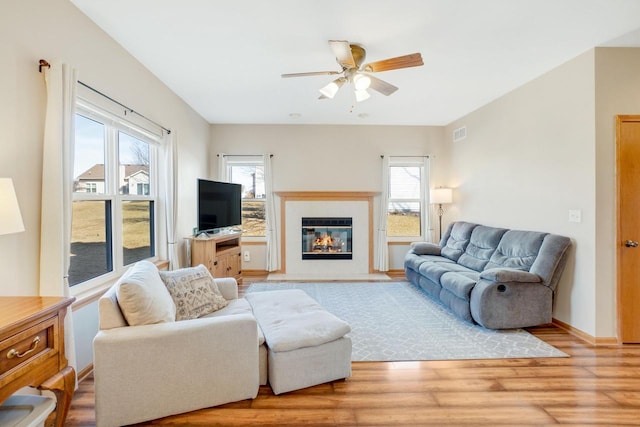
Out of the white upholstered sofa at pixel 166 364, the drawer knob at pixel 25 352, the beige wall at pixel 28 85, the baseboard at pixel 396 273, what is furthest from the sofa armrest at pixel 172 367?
the baseboard at pixel 396 273

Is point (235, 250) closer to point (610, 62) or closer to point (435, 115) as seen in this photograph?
point (435, 115)

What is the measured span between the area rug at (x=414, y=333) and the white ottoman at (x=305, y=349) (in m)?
0.45

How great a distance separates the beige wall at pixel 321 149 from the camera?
17.9ft

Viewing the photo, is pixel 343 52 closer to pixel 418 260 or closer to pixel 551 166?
pixel 551 166

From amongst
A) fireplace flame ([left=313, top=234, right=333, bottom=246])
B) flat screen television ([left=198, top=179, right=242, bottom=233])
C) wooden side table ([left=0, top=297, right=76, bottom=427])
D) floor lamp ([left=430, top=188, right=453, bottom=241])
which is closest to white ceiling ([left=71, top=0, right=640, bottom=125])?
flat screen television ([left=198, top=179, right=242, bottom=233])

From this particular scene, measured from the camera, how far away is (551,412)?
1.88 metres

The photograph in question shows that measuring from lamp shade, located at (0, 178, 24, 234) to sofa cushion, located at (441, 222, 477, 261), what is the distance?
4.54 meters

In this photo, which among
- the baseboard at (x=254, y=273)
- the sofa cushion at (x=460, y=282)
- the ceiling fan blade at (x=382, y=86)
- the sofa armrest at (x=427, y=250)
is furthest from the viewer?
the baseboard at (x=254, y=273)

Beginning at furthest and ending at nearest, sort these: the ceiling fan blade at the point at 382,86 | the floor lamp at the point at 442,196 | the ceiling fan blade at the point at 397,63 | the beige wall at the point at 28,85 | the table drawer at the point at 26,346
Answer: the floor lamp at the point at 442,196
the ceiling fan blade at the point at 382,86
the ceiling fan blade at the point at 397,63
the beige wall at the point at 28,85
the table drawer at the point at 26,346

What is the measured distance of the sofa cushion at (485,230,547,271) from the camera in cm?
322

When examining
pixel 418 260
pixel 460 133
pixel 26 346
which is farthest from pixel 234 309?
pixel 460 133

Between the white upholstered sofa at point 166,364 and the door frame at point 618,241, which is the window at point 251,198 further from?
the door frame at point 618,241

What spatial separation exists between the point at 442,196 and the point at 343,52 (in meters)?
3.54

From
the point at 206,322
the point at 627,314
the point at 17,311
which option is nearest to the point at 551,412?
the point at 627,314
